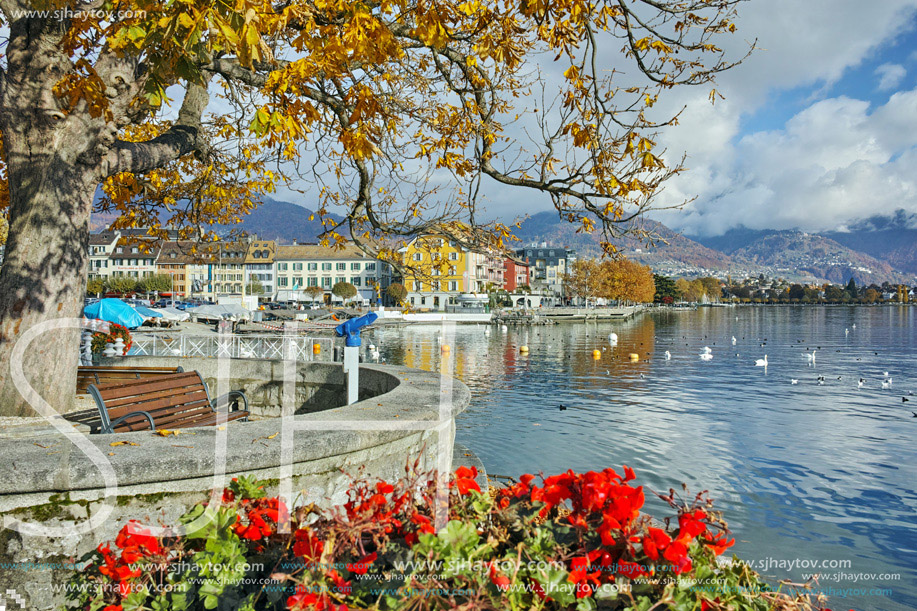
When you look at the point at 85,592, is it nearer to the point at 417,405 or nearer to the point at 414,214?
the point at 417,405

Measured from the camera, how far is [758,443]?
1508cm

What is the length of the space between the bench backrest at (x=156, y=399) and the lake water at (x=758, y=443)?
20.5ft

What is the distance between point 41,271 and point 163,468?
3.07 m

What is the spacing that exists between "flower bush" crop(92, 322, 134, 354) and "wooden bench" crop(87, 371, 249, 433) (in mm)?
7890

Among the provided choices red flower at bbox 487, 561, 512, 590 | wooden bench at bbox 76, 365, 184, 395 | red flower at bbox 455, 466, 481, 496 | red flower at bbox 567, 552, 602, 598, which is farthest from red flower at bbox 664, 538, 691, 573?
wooden bench at bbox 76, 365, 184, 395

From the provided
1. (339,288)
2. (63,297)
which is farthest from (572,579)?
(339,288)

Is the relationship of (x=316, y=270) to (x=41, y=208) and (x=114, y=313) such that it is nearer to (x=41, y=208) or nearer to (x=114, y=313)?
(x=114, y=313)

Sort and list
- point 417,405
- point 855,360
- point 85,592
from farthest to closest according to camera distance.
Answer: point 855,360 → point 417,405 → point 85,592

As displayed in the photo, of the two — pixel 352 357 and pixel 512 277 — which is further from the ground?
pixel 512 277

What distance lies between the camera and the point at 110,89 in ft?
17.6

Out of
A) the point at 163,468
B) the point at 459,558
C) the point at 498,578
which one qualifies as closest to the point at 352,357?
the point at 163,468

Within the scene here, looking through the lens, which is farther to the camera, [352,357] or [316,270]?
[316,270]

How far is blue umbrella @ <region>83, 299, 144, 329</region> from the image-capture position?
22.7 m

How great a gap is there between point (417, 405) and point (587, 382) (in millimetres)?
23084
